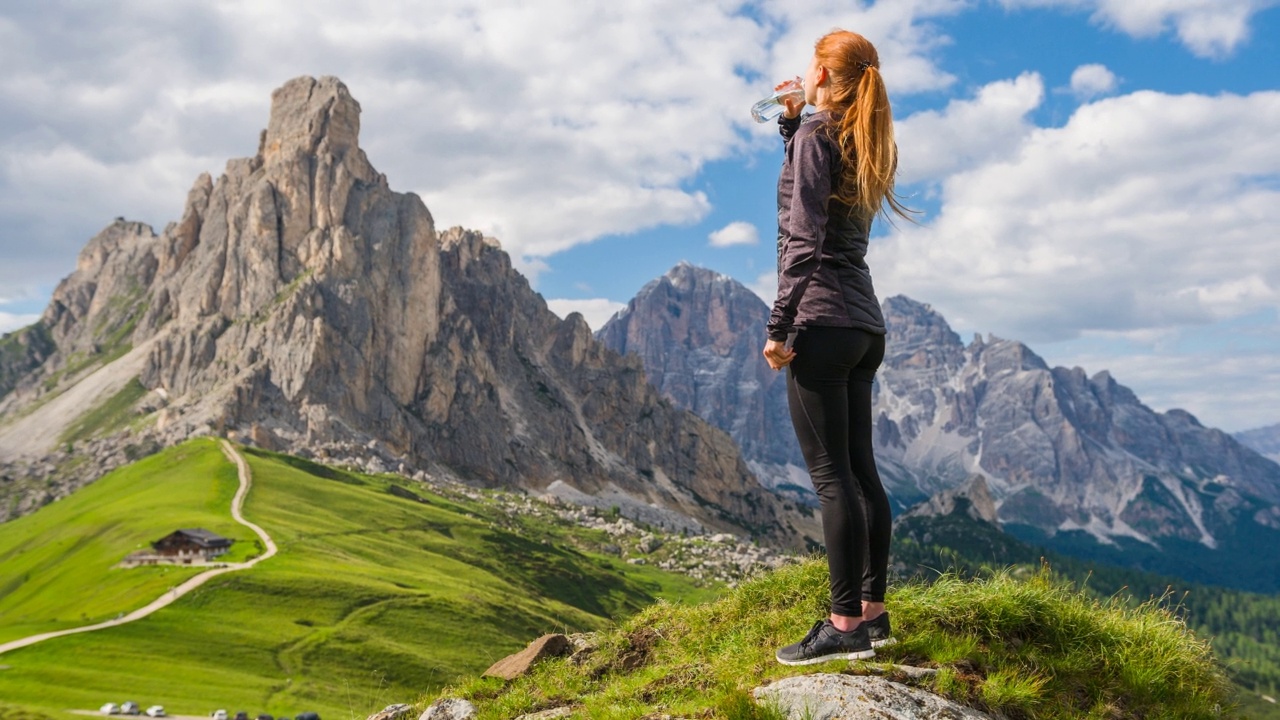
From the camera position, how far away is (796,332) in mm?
9922

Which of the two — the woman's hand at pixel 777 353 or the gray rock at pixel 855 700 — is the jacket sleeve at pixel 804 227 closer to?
the woman's hand at pixel 777 353

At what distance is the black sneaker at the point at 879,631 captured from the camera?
399 inches

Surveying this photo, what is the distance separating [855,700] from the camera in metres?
8.77

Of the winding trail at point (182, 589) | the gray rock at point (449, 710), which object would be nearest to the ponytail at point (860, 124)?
the gray rock at point (449, 710)

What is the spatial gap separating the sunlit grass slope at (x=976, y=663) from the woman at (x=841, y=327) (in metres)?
0.70

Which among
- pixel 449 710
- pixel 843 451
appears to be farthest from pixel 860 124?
pixel 449 710

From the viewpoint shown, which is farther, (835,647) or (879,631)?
(879,631)

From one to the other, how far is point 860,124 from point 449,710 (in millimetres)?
9237

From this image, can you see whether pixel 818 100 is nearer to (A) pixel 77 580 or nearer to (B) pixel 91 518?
(A) pixel 77 580

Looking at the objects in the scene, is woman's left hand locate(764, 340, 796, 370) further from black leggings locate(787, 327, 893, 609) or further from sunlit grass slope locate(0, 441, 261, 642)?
sunlit grass slope locate(0, 441, 261, 642)

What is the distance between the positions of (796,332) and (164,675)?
3018 inches

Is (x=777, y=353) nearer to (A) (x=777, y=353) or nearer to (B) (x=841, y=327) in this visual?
(A) (x=777, y=353)

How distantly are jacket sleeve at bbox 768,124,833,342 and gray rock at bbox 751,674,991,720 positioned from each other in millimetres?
3601

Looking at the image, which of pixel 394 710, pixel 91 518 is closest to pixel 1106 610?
pixel 394 710
